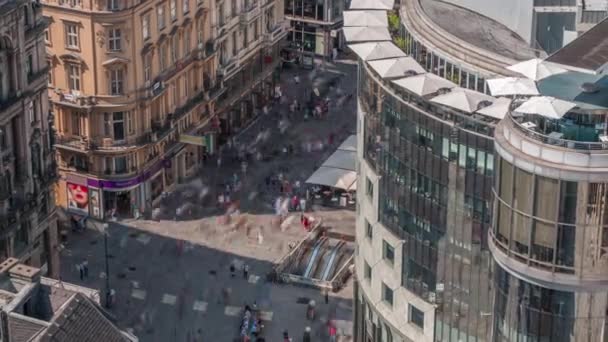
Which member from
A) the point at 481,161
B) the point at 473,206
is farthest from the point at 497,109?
the point at 473,206

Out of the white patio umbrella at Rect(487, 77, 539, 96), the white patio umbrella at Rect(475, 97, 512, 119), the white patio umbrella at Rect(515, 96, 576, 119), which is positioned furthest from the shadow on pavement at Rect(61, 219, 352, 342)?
the white patio umbrella at Rect(515, 96, 576, 119)

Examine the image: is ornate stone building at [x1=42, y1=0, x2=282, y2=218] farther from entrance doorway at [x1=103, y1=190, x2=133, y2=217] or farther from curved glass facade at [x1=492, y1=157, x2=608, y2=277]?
curved glass facade at [x1=492, y1=157, x2=608, y2=277]

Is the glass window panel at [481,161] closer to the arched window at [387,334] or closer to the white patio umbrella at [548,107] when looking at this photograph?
the arched window at [387,334]

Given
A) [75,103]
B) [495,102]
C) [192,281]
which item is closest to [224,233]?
[192,281]

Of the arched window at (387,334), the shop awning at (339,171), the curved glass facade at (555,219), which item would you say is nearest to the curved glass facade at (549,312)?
the curved glass facade at (555,219)

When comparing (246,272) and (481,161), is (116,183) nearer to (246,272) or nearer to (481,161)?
(246,272)

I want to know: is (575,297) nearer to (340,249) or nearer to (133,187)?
(340,249)
